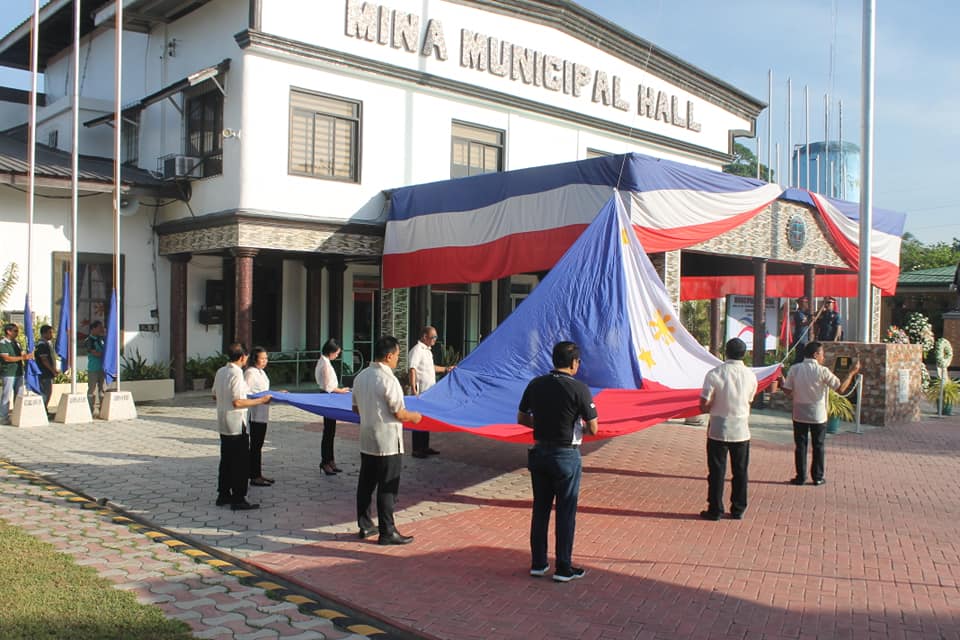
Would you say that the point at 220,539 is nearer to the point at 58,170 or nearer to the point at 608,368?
the point at 608,368

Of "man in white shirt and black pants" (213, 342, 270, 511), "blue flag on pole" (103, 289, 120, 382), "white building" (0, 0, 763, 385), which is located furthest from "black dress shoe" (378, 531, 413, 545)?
"white building" (0, 0, 763, 385)

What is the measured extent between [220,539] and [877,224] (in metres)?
16.2

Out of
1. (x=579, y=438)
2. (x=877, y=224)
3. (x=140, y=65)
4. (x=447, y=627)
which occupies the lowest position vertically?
(x=447, y=627)

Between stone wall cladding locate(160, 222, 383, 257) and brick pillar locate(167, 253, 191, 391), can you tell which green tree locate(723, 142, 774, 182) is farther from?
brick pillar locate(167, 253, 191, 391)

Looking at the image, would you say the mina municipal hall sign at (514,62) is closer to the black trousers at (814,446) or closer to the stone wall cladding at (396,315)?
the stone wall cladding at (396,315)

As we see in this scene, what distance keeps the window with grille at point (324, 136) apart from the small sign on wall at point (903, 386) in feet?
36.6

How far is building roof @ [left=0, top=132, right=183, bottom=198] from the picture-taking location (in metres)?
14.6

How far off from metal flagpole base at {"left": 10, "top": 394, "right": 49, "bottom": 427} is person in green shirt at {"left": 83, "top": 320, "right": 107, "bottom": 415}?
912 millimetres

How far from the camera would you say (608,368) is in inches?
367

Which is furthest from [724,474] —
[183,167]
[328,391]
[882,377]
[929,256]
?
[929,256]

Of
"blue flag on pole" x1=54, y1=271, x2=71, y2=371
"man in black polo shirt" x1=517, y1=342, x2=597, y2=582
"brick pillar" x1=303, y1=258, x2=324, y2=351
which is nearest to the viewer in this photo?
"man in black polo shirt" x1=517, y1=342, x2=597, y2=582

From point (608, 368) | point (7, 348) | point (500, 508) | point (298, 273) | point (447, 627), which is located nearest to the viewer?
point (447, 627)

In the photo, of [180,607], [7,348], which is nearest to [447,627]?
[180,607]

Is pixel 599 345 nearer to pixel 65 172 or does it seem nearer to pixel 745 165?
pixel 65 172
